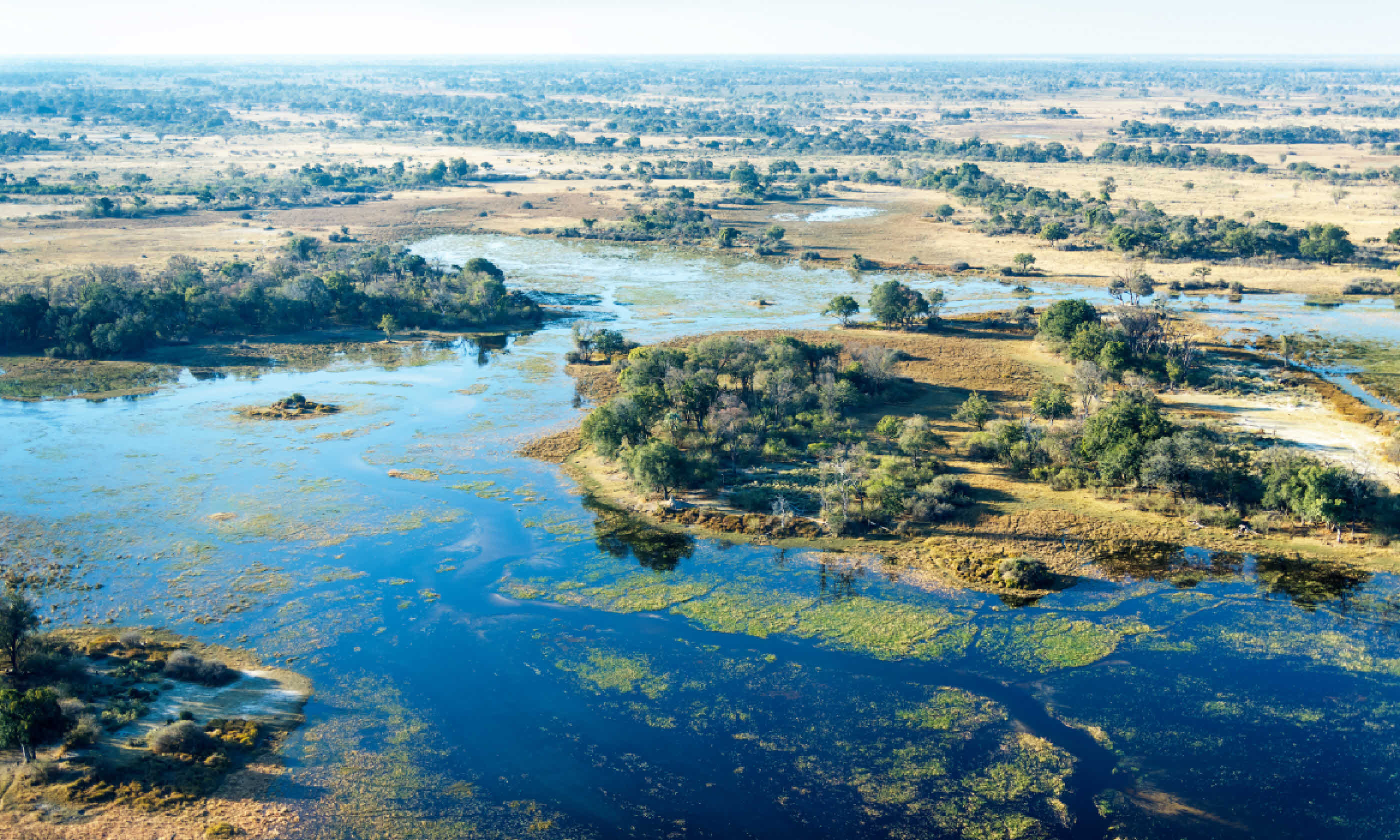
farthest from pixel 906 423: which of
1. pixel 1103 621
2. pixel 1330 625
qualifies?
pixel 1330 625

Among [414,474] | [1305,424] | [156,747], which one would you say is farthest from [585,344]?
[1305,424]

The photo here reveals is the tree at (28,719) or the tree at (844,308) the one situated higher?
the tree at (844,308)

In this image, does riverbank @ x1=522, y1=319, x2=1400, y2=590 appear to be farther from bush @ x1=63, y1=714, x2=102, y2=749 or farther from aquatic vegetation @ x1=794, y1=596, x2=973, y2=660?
bush @ x1=63, y1=714, x2=102, y2=749

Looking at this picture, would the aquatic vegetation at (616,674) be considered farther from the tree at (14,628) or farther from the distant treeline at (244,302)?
the distant treeline at (244,302)

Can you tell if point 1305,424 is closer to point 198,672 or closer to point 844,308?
point 844,308

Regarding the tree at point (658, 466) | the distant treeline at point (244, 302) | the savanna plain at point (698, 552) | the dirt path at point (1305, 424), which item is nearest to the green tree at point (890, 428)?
the savanna plain at point (698, 552)

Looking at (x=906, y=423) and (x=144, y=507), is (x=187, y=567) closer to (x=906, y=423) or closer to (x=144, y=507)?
(x=144, y=507)
